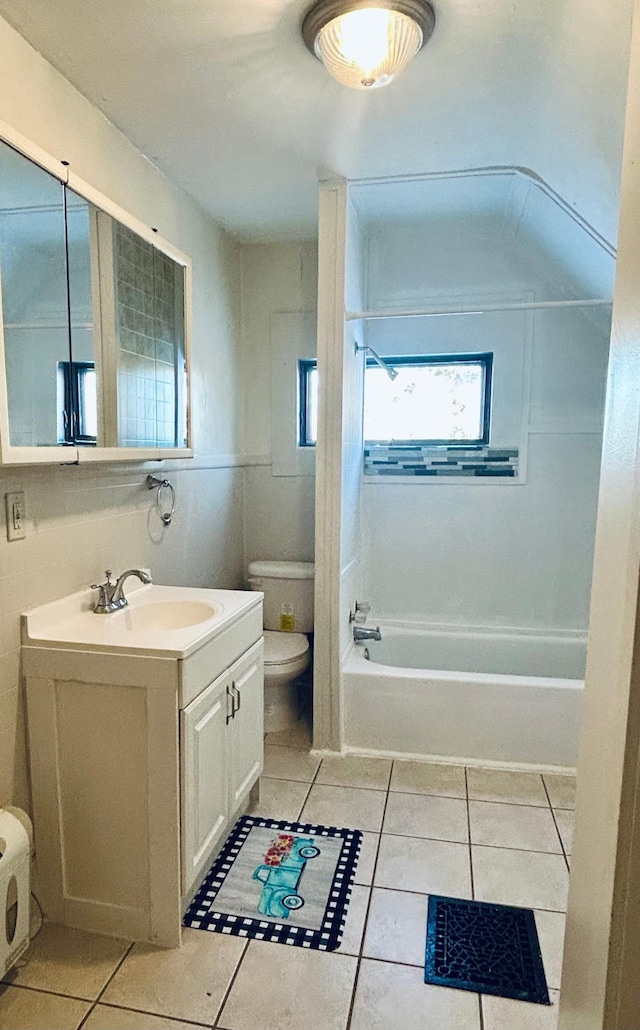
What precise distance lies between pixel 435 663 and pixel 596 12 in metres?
2.71

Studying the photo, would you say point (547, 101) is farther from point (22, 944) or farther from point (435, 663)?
point (22, 944)

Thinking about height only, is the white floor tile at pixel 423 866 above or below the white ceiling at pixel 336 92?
below

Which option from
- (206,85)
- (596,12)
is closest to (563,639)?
(596,12)

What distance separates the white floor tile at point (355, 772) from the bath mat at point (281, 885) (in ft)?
0.99

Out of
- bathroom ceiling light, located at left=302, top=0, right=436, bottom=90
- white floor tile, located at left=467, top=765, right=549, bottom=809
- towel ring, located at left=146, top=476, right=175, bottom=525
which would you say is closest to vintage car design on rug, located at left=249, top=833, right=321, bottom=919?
white floor tile, located at left=467, top=765, right=549, bottom=809

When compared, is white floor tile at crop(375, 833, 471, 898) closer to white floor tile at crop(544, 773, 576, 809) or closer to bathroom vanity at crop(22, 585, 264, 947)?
white floor tile at crop(544, 773, 576, 809)

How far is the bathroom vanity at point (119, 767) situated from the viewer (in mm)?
1519

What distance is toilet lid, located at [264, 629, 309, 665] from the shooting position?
2.62 metres

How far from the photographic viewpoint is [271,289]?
3104 millimetres

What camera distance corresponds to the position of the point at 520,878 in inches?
72.8

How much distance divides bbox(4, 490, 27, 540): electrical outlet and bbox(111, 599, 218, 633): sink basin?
1.61 ft

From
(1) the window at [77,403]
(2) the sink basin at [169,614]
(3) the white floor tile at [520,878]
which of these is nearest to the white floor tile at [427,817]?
(3) the white floor tile at [520,878]

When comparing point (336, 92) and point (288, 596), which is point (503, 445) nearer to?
point (288, 596)

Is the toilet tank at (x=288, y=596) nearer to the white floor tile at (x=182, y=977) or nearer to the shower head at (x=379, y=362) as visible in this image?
the shower head at (x=379, y=362)
